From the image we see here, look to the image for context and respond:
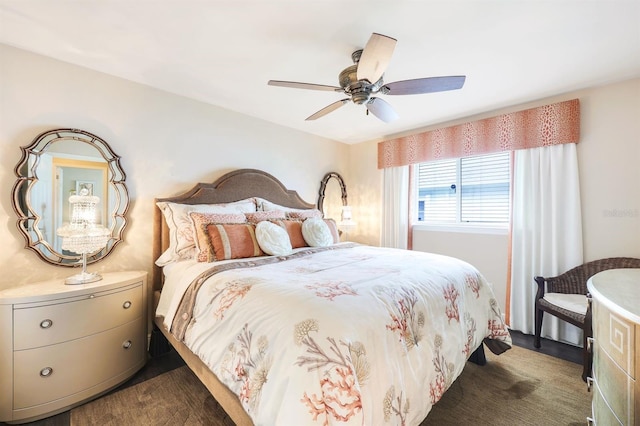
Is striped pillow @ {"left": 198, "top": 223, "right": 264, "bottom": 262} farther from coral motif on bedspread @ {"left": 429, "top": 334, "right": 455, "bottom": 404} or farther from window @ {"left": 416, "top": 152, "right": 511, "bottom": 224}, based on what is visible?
window @ {"left": 416, "top": 152, "right": 511, "bottom": 224}

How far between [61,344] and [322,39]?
2.54 metres

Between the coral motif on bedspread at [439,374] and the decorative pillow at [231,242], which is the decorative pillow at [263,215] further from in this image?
the coral motif on bedspread at [439,374]

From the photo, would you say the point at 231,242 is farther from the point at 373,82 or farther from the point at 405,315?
the point at 373,82

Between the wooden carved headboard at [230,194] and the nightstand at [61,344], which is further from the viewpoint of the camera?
the wooden carved headboard at [230,194]

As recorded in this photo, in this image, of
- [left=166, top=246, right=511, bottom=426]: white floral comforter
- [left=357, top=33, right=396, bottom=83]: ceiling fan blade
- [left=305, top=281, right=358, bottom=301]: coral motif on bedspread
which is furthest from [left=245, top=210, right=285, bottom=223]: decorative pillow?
[left=357, top=33, right=396, bottom=83]: ceiling fan blade

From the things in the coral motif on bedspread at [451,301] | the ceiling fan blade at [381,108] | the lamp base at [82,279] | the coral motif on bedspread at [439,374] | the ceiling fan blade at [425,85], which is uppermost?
the ceiling fan blade at [425,85]

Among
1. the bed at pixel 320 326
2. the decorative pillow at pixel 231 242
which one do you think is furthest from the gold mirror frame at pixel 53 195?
the decorative pillow at pixel 231 242

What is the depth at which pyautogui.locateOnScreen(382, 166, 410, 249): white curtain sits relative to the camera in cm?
376

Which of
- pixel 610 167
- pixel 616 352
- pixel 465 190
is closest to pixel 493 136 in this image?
pixel 465 190

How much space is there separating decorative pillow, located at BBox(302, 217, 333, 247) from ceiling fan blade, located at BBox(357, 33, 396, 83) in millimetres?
1493

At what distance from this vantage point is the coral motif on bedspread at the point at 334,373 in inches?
34.9

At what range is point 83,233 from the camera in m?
1.85

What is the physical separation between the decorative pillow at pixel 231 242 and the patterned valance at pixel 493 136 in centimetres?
248

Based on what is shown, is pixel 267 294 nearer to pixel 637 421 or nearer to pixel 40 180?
pixel 637 421
